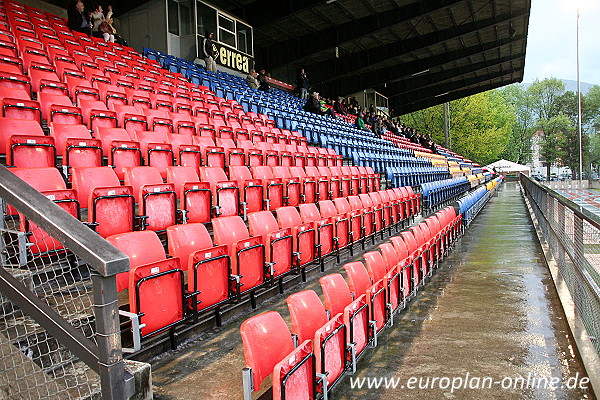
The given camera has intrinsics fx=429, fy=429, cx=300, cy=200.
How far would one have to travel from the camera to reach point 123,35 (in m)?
12.6

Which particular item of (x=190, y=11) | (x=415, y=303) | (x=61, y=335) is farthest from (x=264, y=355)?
(x=190, y=11)

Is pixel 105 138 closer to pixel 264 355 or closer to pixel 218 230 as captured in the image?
pixel 218 230

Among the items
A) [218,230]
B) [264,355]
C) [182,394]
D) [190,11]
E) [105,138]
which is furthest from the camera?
[190,11]

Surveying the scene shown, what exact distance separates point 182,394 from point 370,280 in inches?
62.6

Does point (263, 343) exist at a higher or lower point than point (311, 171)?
lower

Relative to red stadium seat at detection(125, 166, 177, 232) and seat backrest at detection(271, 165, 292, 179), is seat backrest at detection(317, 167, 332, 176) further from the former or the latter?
red stadium seat at detection(125, 166, 177, 232)

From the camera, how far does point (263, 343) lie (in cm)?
191

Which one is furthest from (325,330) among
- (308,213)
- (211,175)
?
(211,175)

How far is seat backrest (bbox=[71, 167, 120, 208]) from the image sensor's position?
3.39 meters

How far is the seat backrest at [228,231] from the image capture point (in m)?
3.44

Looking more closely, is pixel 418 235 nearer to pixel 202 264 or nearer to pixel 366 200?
pixel 366 200

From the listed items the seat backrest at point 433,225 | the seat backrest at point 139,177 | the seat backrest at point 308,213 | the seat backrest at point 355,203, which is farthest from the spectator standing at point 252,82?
the seat backrest at point 139,177

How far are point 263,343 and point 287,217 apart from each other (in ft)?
8.53

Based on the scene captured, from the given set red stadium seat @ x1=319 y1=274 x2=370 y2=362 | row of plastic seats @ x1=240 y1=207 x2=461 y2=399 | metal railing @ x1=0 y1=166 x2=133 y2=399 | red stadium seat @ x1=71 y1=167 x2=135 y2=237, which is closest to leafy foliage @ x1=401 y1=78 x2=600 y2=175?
row of plastic seats @ x1=240 y1=207 x2=461 y2=399
